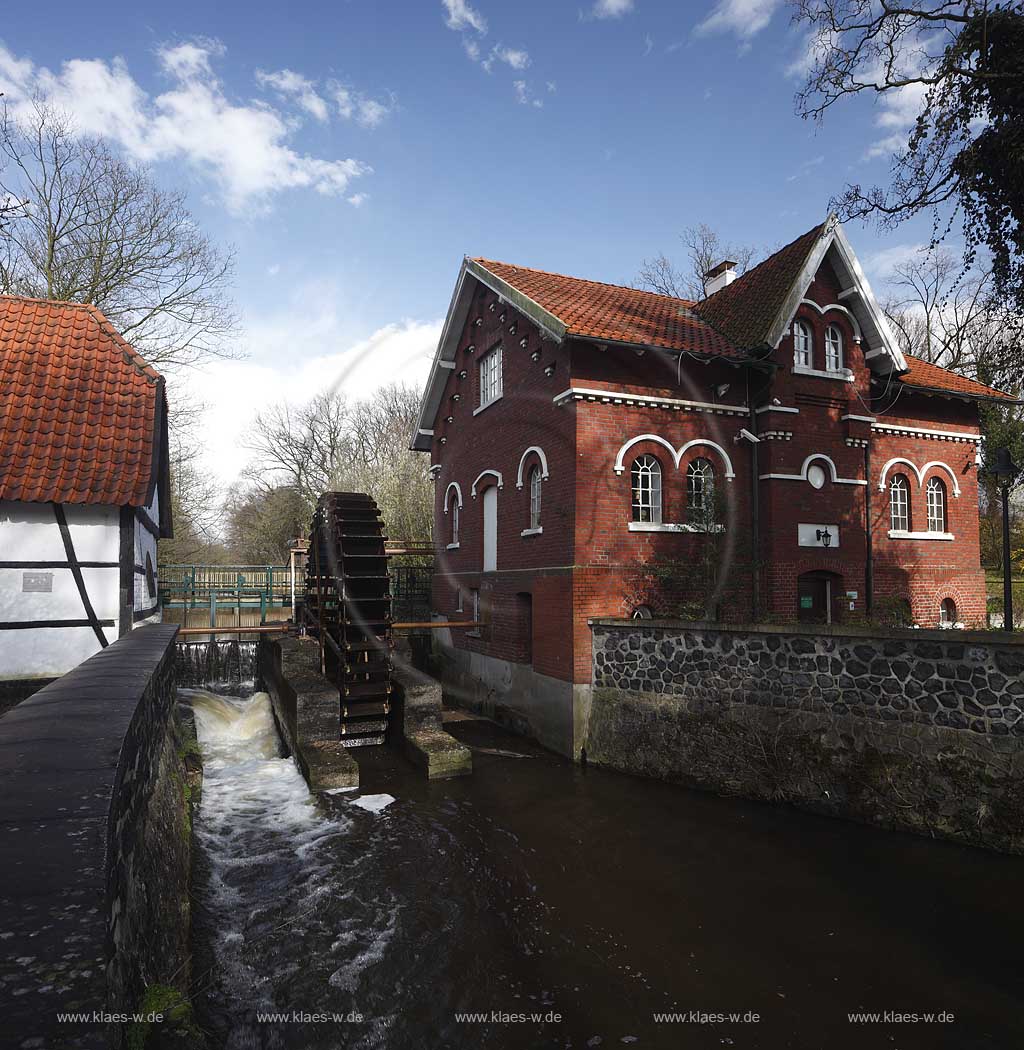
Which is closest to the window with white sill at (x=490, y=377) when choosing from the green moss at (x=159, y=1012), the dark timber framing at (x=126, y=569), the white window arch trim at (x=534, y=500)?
the white window arch trim at (x=534, y=500)

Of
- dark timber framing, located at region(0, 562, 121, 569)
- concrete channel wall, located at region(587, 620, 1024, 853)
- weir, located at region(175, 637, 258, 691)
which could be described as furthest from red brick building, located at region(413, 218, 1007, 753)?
dark timber framing, located at region(0, 562, 121, 569)

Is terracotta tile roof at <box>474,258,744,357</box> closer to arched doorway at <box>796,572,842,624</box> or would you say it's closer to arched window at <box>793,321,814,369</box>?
arched window at <box>793,321,814,369</box>

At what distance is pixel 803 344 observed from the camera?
521 inches

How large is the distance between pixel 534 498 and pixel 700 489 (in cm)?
309

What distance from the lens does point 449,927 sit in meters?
5.76

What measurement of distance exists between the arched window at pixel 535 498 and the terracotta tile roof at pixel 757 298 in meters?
4.47

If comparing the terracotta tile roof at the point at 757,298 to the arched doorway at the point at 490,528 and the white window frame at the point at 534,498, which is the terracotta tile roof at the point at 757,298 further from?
the arched doorway at the point at 490,528

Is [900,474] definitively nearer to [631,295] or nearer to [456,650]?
[631,295]

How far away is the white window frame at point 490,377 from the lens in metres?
14.4

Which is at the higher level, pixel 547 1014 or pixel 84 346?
pixel 84 346

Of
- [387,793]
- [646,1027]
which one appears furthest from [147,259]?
[646,1027]

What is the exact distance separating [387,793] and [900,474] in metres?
12.3

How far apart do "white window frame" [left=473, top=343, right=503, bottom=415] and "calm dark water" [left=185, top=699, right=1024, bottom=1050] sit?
28.0 feet

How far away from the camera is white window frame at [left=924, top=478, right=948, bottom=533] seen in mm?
14711
